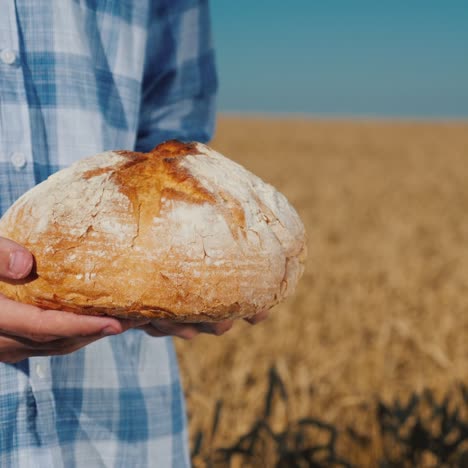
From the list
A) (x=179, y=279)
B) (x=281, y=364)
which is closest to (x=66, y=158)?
(x=179, y=279)

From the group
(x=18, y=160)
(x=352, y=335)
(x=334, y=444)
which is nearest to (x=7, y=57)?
(x=18, y=160)

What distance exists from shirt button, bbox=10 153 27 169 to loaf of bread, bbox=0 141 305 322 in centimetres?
20

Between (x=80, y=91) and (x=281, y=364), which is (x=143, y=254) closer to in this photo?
(x=80, y=91)

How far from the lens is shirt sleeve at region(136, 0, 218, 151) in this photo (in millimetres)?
1713

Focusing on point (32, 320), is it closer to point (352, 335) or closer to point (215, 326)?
point (215, 326)

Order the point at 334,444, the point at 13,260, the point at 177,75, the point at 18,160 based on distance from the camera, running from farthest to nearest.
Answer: the point at 334,444
the point at 177,75
the point at 18,160
the point at 13,260

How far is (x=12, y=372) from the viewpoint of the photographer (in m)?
1.24

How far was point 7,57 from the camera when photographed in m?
1.26

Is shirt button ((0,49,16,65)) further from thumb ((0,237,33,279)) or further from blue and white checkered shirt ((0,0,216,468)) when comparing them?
thumb ((0,237,33,279))

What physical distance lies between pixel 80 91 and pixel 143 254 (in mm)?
531

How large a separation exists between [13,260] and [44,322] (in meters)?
0.09

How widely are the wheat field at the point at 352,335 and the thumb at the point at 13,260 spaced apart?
155 centimetres

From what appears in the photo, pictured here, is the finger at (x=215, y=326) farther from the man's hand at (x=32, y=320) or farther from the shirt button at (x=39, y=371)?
the shirt button at (x=39, y=371)

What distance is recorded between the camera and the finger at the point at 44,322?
953 millimetres
